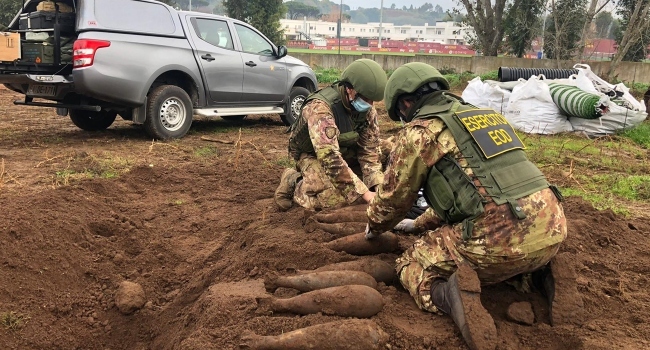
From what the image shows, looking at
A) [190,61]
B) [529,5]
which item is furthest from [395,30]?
[190,61]

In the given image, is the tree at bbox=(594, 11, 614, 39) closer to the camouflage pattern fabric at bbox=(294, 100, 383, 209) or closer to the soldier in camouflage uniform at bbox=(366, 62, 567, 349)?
the camouflage pattern fabric at bbox=(294, 100, 383, 209)

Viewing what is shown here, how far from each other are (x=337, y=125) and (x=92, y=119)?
5.51 m

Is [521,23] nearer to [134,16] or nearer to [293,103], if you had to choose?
[293,103]

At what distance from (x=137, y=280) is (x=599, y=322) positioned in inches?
111

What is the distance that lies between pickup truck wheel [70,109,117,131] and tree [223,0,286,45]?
21518mm

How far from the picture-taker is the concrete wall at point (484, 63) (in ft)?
61.1

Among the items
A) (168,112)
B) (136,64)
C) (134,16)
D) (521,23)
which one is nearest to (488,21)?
(521,23)

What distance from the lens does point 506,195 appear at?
8.75ft

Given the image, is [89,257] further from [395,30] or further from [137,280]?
[395,30]

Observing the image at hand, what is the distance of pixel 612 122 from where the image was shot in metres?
9.54

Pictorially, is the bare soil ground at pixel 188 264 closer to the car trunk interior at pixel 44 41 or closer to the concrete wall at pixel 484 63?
the car trunk interior at pixel 44 41

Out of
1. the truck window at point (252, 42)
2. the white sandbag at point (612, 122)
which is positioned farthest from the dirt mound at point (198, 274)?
the white sandbag at point (612, 122)

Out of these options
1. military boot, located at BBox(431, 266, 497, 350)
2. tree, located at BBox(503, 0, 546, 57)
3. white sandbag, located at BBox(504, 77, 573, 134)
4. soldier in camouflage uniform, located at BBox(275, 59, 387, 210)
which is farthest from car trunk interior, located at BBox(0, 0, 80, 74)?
tree, located at BBox(503, 0, 546, 57)

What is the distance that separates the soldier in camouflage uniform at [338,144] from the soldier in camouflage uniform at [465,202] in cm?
116
